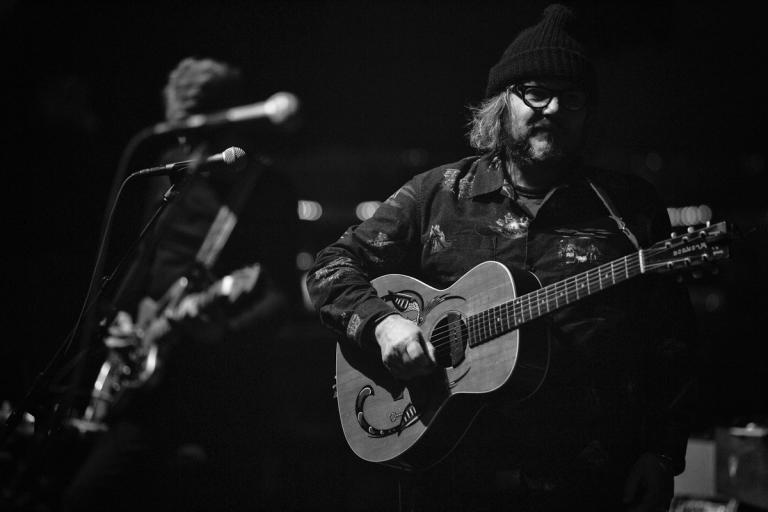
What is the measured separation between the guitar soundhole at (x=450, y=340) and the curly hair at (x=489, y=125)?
0.61m

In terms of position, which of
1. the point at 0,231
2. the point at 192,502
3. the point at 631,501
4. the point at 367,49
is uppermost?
the point at 367,49

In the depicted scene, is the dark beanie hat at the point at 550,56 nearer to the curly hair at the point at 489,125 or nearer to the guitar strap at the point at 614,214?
the curly hair at the point at 489,125

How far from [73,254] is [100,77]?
1.43 m

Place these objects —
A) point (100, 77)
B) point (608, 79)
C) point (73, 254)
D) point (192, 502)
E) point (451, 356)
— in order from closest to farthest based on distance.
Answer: point (451, 356) < point (192, 502) < point (73, 254) < point (100, 77) < point (608, 79)

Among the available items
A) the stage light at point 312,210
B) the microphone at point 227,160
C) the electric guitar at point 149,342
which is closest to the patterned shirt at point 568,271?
the microphone at point 227,160

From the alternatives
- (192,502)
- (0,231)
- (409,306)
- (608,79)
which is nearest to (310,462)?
(192,502)

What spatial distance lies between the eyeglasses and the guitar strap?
242 mm

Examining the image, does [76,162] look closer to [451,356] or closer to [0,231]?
[0,231]

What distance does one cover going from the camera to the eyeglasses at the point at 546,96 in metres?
2.11

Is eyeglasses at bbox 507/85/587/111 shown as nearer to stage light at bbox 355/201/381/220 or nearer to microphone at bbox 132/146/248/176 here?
microphone at bbox 132/146/248/176

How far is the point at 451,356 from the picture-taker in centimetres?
200

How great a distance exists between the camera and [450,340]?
2023mm

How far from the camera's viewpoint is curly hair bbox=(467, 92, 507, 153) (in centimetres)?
229

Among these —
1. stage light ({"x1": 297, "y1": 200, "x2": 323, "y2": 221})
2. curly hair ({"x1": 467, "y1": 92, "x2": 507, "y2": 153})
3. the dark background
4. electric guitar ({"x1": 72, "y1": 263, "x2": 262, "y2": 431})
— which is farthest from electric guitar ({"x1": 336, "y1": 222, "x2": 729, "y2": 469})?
stage light ({"x1": 297, "y1": 200, "x2": 323, "y2": 221})
